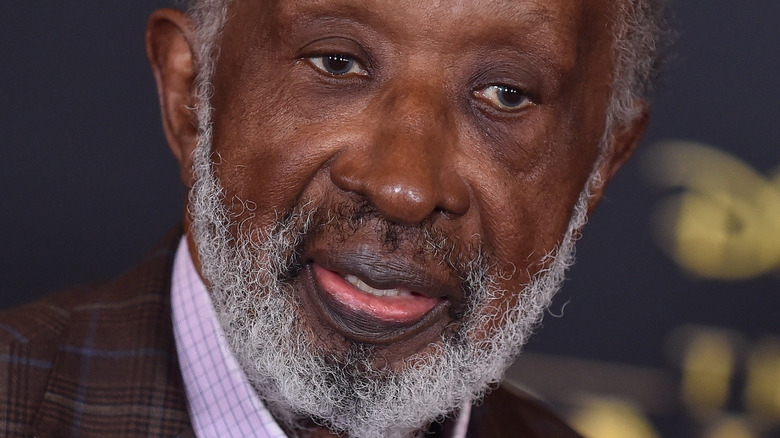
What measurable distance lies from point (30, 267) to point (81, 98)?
0.48 meters

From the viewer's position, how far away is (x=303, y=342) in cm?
167

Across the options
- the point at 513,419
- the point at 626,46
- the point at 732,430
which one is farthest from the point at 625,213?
the point at 626,46

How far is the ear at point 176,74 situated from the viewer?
6.27ft

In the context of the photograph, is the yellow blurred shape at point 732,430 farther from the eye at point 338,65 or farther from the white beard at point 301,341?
the eye at point 338,65

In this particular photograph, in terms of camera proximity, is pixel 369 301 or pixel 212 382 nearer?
pixel 369 301

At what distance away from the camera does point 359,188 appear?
1.59 meters

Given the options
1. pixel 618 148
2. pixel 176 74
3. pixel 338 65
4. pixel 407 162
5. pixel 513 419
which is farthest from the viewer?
pixel 513 419

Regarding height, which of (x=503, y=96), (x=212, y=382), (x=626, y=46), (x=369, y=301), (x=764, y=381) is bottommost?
(x=212, y=382)

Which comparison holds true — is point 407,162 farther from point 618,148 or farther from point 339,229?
point 618,148

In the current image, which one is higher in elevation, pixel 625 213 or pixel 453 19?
pixel 625 213

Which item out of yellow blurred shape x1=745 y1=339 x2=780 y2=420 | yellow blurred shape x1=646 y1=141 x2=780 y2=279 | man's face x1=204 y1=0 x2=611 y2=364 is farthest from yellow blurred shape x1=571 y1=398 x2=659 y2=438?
man's face x1=204 y1=0 x2=611 y2=364

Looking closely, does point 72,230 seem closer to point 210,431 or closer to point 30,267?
point 30,267

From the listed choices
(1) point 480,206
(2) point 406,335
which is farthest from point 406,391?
(1) point 480,206

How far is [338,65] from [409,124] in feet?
0.57
